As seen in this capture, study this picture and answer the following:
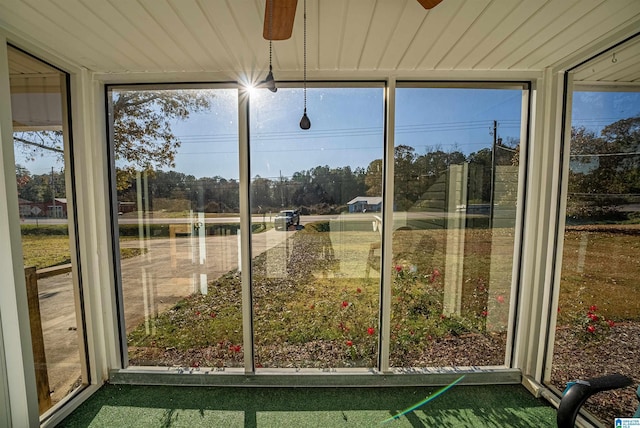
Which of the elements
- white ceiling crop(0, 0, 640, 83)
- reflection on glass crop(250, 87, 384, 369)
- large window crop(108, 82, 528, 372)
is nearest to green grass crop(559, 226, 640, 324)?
large window crop(108, 82, 528, 372)

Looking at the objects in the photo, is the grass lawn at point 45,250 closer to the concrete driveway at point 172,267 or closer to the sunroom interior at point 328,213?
the sunroom interior at point 328,213

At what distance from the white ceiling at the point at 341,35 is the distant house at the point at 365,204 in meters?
1.01

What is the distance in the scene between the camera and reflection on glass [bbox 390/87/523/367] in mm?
2107

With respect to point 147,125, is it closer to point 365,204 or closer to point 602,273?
point 365,204

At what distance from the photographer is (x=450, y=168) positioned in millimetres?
2145

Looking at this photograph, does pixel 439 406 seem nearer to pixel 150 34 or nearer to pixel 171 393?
pixel 171 393

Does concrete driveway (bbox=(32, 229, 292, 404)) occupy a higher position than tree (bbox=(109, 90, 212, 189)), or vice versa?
tree (bbox=(109, 90, 212, 189))

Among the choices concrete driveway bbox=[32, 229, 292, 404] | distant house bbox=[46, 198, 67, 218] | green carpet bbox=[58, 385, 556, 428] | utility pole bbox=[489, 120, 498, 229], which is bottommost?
green carpet bbox=[58, 385, 556, 428]

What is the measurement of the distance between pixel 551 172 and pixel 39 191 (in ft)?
12.3

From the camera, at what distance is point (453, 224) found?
7.22ft

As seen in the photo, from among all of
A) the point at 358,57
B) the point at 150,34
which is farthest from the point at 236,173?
the point at 358,57

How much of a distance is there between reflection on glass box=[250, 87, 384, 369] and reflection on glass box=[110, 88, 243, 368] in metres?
0.23

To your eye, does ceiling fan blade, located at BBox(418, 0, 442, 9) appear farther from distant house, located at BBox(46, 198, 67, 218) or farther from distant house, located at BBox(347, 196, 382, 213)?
distant house, located at BBox(46, 198, 67, 218)

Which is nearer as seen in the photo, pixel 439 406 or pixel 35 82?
pixel 35 82
